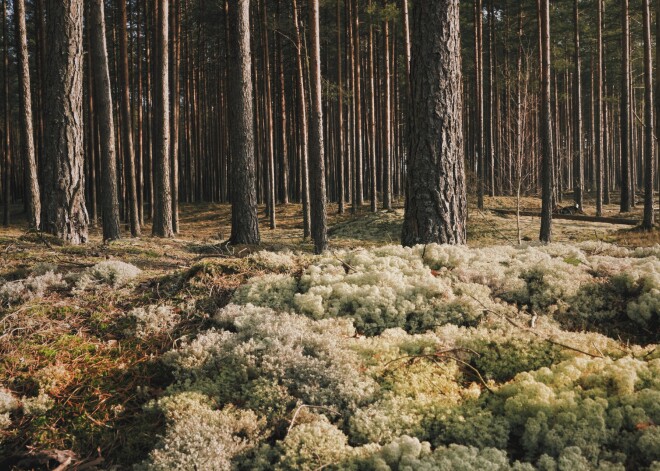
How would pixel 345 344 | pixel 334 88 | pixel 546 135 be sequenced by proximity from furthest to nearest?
pixel 334 88 < pixel 546 135 < pixel 345 344

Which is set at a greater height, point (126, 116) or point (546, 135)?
point (126, 116)

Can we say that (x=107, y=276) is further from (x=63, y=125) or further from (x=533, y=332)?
(x=63, y=125)

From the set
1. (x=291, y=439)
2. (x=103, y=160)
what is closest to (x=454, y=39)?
(x=291, y=439)

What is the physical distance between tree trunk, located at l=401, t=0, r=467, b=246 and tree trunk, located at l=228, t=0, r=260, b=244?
5.63 metres

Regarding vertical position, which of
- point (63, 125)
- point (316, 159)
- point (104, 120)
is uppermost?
point (104, 120)

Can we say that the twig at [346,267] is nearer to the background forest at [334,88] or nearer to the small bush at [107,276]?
the small bush at [107,276]

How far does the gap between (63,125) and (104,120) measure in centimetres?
318

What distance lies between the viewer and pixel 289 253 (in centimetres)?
614

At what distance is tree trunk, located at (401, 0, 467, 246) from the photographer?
6.64m

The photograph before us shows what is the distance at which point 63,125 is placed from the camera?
9.62 metres

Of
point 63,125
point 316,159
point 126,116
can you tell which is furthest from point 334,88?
point 63,125

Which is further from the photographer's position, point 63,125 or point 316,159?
point 316,159

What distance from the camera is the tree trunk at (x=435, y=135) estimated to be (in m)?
6.64

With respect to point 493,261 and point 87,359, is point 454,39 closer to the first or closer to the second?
point 493,261
